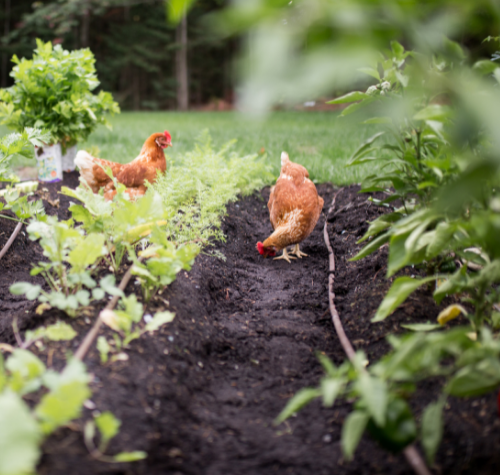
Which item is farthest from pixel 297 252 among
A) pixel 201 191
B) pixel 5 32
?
pixel 5 32

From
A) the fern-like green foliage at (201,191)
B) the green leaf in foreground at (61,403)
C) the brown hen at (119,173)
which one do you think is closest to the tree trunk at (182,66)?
the fern-like green foliage at (201,191)

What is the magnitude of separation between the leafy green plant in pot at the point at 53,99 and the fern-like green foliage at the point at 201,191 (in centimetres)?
128

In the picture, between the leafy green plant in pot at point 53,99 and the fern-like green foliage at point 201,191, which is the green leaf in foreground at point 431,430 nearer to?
the fern-like green foliage at point 201,191

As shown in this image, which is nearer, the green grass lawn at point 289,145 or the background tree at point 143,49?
the green grass lawn at point 289,145

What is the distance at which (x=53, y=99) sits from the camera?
432cm

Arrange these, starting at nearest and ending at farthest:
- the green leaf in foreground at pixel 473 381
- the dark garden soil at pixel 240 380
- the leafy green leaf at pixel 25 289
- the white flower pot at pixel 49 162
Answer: the green leaf in foreground at pixel 473 381 < the dark garden soil at pixel 240 380 < the leafy green leaf at pixel 25 289 < the white flower pot at pixel 49 162

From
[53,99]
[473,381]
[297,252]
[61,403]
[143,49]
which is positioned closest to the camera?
[61,403]

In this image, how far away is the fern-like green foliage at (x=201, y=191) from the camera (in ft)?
9.14

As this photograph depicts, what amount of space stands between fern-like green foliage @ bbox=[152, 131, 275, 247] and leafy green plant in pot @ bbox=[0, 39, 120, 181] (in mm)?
1276

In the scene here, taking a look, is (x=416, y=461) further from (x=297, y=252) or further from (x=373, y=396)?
(x=297, y=252)

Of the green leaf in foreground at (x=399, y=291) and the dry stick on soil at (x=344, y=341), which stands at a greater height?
the green leaf in foreground at (x=399, y=291)

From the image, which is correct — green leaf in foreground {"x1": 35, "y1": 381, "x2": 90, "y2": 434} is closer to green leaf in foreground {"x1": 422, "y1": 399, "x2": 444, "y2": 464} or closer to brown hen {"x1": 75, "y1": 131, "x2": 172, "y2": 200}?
green leaf in foreground {"x1": 422, "y1": 399, "x2": 444, "y2": 464}

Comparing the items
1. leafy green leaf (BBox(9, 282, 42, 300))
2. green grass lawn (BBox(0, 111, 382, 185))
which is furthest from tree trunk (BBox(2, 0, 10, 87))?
leafy green leaf (BBox(9, 282, 42, 300))

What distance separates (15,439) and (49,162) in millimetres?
4044
